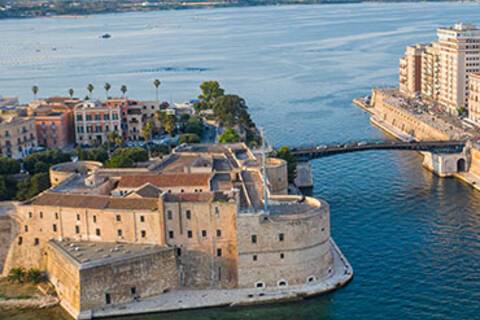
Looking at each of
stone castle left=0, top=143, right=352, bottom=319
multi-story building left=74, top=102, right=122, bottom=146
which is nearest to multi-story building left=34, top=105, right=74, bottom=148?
multi-story building left=74, top=102, right=122, bottom=146

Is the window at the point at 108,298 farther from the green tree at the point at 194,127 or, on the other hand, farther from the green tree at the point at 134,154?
the green tree at the point at 194,127

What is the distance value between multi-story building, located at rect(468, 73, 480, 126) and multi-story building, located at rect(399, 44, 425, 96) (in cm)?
1925

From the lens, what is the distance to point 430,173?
242 feet

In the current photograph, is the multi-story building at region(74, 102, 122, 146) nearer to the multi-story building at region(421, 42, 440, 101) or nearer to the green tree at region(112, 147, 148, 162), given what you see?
the green tree at region(112, 147, 148, 162)

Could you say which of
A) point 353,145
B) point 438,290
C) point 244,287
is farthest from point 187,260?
point 353,145

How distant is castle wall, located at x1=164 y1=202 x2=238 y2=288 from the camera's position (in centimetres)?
4381

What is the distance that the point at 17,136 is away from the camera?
75.7 meters

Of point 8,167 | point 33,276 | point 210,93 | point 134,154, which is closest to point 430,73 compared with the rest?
point 210,93


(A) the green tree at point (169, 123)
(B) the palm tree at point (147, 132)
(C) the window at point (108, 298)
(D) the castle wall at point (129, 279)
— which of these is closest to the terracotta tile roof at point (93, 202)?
(D) the castle wall at point (129, 279)

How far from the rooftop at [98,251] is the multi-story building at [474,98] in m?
52.7

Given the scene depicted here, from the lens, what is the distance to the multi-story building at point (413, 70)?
108 m

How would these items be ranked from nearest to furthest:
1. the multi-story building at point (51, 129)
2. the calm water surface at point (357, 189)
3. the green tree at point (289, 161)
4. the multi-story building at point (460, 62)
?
1. the calm water surface at point (357, 189)
2. the green tree at point (289, 161)
3. the multi-story building at point (51, 129)
4. the multi-story building at point (460, 62)

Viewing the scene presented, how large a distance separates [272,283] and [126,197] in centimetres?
982

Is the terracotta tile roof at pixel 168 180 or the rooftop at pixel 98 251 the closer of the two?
the rooftop at pixel 98 251
